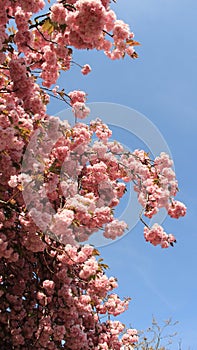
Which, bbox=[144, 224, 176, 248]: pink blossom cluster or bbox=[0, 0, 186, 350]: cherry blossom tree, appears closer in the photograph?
bbox=[0, 0, 186, 350]: cherry blossom tree

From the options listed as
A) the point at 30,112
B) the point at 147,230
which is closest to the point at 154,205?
the point at 147,230

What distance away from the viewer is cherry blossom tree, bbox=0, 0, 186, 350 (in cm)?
369

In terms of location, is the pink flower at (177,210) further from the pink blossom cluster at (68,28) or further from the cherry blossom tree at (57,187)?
the pink blossom cluster at (68,28)

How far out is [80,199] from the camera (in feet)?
13.1

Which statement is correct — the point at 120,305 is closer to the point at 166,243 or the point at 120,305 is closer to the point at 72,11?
the point at 166,243

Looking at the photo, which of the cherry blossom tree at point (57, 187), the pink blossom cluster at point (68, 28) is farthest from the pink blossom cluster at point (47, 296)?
the pink blossom cluster at point (68, 28)

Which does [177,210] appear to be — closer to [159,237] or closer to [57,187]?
[159,237]

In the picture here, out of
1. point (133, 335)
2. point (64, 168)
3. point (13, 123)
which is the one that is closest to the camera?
point (13, 123)

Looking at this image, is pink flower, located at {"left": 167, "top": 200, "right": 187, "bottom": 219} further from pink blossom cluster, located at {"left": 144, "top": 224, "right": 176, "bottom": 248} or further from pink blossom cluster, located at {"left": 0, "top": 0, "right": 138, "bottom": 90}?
pink blossom cluster, located at {"left": 0, "top": 0, "right": 138, "bottom": 90}

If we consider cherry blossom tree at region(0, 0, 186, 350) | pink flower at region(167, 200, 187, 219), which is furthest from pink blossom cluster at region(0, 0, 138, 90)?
pink flower at region(167, 200, 187, 219)

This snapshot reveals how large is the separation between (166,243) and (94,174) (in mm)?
1284

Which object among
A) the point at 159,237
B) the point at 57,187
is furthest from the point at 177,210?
the point at 57,187

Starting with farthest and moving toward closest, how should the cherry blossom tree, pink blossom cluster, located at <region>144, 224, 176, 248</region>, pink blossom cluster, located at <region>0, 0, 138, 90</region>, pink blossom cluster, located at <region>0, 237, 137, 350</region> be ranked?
1. pink blossom cluster, located at <region>144, 224, 176, 248</region>
2. pink blossom cluster, located at <region>0, 237, 137, 350</region>
3. the cherry blossom tree
4. pink blossom cluster, located at <region>0, 0, 138, 90</region>

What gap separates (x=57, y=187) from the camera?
454cm
